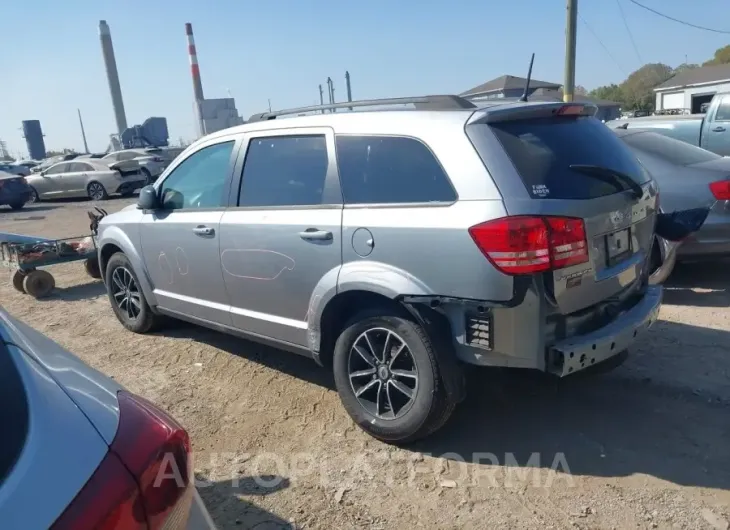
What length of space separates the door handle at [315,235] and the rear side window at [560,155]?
1.11 metres

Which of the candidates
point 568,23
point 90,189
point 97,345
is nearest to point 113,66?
point 90,189

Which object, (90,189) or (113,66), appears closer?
(90,189)

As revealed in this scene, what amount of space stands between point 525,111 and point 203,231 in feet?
7.81

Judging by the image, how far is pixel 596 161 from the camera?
11.1 feet

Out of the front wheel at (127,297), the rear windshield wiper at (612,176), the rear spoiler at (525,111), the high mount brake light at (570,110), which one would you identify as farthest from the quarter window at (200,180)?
the rear windshield wiper at (612,176)

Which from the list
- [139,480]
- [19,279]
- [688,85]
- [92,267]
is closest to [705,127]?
[92,267]

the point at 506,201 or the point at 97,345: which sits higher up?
the point at 506,201

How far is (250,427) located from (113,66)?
198 feet

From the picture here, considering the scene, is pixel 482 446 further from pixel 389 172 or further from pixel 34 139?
pixel 34 139

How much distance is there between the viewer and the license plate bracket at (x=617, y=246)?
3.23 metres

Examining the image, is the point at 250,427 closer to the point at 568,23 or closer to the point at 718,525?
the point at 718,525

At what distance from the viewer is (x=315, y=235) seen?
3.56 metres

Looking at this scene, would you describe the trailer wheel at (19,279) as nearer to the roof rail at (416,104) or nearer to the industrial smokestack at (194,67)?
the roof rail at (416,104)

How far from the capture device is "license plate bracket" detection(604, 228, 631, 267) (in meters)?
3.23
